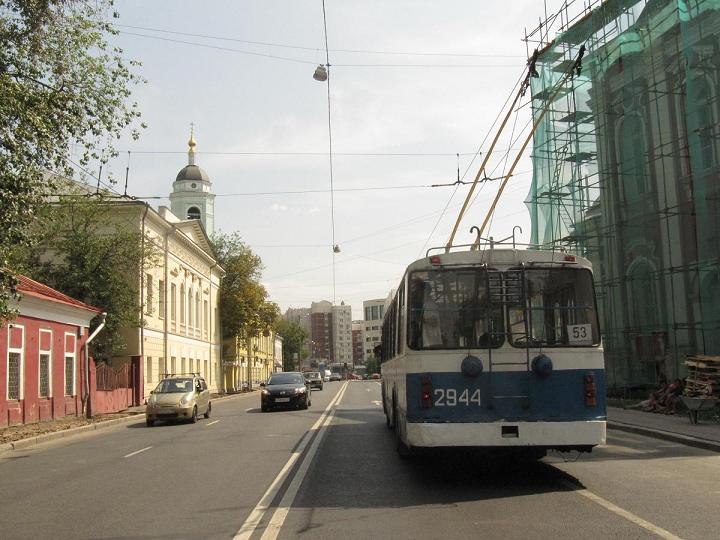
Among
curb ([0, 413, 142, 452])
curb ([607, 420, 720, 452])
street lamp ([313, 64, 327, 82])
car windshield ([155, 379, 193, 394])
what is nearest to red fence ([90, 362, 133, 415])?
curb ([0, 413, 142, 452])

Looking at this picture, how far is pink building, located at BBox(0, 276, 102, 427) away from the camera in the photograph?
21.9 m

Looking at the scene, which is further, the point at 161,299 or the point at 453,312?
the point at 161,299

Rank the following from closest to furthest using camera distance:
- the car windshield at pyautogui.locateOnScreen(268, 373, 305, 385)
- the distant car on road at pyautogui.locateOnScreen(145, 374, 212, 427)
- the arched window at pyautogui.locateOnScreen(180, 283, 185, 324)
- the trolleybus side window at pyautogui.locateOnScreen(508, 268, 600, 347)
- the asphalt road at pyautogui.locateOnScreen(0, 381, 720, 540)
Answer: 1. the asphalt road at pyautogui.locateOnScreen(0, 381, 720, 540)
2. the trolleybus side window at pyautogui.locateOnScreen(508, 268, 600, 347)
3. the distant car on road at pyautogui.locateOnScreen(145, 374, 212, 427)
4. the car windshield at pyautogui.locateOnScreen(268, 373, 305, 385)
5. the arched window at pyautogui.locateOnScreen(180, 283, 185, 324)

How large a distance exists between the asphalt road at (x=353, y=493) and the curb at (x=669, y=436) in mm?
282

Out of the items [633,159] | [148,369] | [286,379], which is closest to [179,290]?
[148,369]

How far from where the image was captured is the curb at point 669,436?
12.6 meters

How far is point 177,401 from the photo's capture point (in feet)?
74.0

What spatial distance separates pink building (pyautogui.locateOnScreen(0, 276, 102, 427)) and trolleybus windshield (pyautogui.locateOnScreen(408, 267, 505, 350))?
15.1 meters

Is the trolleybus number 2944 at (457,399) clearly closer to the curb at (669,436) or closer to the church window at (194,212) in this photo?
the curb at (669,436)

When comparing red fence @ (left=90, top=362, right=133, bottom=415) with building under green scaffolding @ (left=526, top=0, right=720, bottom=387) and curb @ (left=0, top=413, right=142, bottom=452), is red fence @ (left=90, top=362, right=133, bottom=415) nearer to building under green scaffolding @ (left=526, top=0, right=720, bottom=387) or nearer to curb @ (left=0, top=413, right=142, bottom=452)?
curb @ (left=0, top=413, right=142, bottom=452)

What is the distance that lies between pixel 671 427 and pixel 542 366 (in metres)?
8.46

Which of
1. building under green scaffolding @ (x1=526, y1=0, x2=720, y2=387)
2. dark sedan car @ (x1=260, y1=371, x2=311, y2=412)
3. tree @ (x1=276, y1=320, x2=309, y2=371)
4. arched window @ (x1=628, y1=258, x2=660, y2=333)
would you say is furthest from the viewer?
tree @ (x1=276, y1=320, x2=309, y2=371)

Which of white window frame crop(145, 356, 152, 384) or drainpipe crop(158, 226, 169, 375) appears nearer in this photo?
white window frame crop(145, 356, 152, 384)

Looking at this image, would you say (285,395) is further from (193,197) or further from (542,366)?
(193,197)
